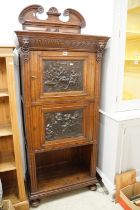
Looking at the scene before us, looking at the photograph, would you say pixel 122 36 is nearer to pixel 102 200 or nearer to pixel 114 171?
pixel 114 171

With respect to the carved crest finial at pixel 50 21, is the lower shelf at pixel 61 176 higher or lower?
lower

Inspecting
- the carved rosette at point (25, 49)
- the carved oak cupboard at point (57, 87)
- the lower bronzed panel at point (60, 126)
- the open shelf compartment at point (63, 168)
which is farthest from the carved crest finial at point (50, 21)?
the open shelf compartment at point (63, 168)

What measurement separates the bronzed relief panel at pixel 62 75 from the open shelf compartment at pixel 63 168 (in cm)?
75

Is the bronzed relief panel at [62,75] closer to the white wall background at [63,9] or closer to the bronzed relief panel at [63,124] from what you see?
the bronzed relief panel at [63,124]

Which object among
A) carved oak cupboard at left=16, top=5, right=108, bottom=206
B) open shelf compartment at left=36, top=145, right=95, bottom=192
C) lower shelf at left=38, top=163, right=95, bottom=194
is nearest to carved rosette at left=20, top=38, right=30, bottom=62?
carved oak cupboard at left=16, top=5, right=108, bottom=206

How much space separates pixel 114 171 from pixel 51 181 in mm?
688

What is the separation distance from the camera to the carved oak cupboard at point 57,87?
1551 mm

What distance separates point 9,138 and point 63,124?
1.96 feet

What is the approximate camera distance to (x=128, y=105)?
1.96 m

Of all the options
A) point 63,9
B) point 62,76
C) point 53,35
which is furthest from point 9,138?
point 63,9

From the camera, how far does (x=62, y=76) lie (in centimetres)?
170

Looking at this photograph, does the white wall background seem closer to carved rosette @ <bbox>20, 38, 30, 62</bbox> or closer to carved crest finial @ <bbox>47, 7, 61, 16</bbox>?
carved crest finial @ <bbox>47, 7, 61, 16</bbox>

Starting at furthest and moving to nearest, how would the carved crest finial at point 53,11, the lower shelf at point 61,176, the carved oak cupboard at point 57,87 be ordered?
the lower shelf at point 61,176, the carved crest finial at point 53,11, the carved oak cupboard at point 57,87

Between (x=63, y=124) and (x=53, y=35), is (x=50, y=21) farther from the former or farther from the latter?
(x=63, y=124)
